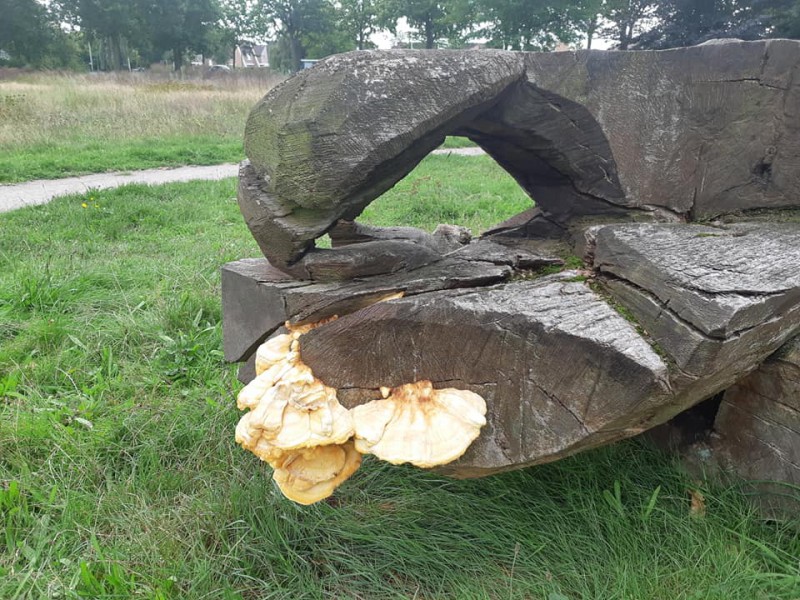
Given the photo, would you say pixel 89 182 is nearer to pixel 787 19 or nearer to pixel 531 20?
pixel 787 19

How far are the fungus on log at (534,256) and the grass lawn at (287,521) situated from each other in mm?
381

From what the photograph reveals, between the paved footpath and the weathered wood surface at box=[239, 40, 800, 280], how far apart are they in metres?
6.48

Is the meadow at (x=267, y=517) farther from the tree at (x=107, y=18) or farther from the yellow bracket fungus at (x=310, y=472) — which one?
the tree at (x=107, y=18)

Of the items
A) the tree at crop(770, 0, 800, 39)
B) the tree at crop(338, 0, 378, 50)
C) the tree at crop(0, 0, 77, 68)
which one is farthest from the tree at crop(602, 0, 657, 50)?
the tree at crop(0, 0, 77, 68)

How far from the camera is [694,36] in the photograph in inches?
560

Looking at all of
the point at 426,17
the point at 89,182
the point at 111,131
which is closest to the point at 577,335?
the point at 89,182

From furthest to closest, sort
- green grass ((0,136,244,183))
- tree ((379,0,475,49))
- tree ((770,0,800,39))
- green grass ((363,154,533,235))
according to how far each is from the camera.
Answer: tree ((379,0,475,49)) < tree ((770,0,800,39)) < green grass ((0,136,244,183)) < green grass ((363,154,533,235))

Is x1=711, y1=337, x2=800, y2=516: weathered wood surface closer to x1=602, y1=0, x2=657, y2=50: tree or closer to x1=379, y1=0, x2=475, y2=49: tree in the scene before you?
x1=602, y1=0, x2=657, y2=50: tree

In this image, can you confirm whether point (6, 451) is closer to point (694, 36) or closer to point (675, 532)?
point (675, 532)

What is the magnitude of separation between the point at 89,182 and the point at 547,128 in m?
8.72

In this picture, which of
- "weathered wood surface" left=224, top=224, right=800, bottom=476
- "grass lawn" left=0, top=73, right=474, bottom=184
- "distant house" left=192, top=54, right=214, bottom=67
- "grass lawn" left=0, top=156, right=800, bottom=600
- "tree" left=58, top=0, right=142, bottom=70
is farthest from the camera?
"distant house" left=192, top=54, right=214, bottom=67

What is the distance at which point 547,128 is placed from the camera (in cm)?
179

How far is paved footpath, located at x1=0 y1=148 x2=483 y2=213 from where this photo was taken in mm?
7159

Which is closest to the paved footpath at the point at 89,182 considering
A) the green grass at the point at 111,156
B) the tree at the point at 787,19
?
the green grass at the point at 111,156
